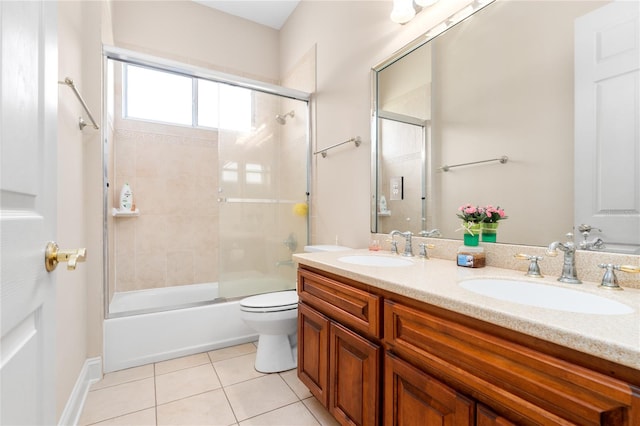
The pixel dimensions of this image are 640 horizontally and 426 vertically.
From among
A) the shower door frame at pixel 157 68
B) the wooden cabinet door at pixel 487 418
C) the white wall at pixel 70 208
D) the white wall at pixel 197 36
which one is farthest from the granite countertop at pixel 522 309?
the white wall at pixel 197 36

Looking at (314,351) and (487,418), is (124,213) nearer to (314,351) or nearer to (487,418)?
(314,351)

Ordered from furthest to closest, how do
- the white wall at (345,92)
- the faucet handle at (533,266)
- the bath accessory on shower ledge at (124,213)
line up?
1. the bath accessory on shower ledge at (124,213)
2. the white wall at (345,92)
3. the faucet handle at (533,266)

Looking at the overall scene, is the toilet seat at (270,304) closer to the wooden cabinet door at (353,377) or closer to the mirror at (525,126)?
the wooden cabinet door at (353,377)

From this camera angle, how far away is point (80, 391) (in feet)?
5.24

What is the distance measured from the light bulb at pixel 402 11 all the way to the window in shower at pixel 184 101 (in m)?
1.34

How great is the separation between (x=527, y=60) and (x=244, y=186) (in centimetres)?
199

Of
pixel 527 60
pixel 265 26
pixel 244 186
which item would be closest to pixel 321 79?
pixel 244 186

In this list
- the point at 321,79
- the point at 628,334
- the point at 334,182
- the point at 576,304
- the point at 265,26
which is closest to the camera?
the point at 628,334

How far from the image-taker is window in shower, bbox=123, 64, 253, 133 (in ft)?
8.02

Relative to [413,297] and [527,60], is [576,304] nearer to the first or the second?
[413,297]

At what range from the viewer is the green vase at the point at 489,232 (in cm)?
127

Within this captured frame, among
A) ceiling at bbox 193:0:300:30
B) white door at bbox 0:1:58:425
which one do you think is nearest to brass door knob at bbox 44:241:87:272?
white door at bbox 0:1:58:425

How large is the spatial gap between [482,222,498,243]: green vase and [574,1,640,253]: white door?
0.27 meters

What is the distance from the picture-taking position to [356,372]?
3.87 feet
